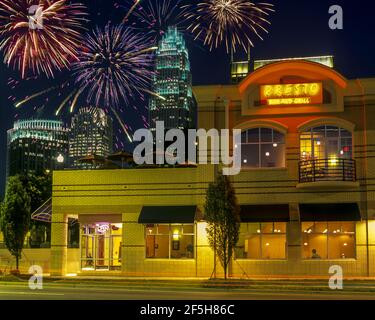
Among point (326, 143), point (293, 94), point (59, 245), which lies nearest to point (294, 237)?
point (326, 143)

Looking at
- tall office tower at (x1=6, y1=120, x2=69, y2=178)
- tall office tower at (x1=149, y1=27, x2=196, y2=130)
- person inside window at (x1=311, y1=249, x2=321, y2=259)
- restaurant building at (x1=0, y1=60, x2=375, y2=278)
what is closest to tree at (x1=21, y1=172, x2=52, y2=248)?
tall office tower at (x1=149, y1=27, x2=196, y2=130)

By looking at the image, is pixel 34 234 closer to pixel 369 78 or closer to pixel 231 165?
pixel 231 165

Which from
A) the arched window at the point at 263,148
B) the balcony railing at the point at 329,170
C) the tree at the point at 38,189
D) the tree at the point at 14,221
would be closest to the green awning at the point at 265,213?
the balcony railing at the point at 329,170

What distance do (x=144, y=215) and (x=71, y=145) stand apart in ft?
322

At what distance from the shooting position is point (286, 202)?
1271 inches

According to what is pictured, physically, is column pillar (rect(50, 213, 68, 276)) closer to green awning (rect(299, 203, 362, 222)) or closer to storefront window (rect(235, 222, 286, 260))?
storefront window (rect(235, 222, 286, 260))

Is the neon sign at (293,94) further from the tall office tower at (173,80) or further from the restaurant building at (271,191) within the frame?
the tall office tower at (173,80)

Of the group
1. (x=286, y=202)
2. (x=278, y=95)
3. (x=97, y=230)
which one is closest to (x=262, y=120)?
(x=278, y=95)

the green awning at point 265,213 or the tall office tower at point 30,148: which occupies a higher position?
the tall office tower at point 30,148

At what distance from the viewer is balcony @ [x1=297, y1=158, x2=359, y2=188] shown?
102ft

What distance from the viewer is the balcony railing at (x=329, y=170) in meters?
31.5

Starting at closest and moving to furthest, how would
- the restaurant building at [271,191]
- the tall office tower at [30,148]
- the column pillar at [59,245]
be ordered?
the restaurant building at [271,191] → the column pillar at [59,245] → the tall office tower at [30,148]

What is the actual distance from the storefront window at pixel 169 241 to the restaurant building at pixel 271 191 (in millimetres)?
50

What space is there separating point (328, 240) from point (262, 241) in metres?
3.16
